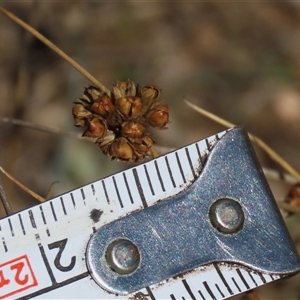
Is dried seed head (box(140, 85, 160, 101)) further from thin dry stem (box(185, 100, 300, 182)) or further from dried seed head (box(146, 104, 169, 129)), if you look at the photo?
thin dry stem (box(185, 100, 300, 182))

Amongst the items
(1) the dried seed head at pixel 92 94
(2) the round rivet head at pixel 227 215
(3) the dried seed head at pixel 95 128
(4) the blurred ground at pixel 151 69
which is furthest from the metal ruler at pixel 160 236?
(4) the blurred ground at pixel 151 69

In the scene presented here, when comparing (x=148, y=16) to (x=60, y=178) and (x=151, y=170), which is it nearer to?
(x=60, y=178)

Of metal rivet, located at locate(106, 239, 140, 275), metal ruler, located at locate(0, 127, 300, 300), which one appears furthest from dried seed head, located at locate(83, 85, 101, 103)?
metal rivet, located at locate(106, 239, 140, 275)

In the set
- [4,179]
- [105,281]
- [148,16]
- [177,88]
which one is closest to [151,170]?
[105,281]

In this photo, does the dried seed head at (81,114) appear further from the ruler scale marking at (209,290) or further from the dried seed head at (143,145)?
the ruler scale marking at (209,290)

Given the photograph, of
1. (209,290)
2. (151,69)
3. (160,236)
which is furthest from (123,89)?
(151,69)
